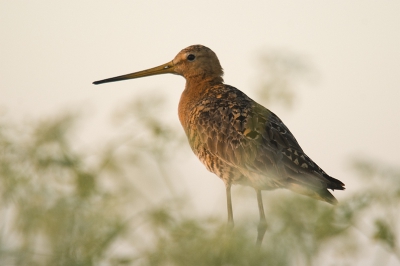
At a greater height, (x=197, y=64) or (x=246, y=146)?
(x=197, y=64)

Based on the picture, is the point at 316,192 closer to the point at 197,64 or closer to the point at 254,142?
the point at 254,142

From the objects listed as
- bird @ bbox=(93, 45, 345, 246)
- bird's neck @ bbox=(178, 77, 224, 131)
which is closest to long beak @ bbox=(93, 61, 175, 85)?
bird's neck @ bbox=(178, 77, 224, 131)

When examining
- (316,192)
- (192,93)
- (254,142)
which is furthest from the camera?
(192,93)

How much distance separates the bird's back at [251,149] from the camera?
21.8 feet

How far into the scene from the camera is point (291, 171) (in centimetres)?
668

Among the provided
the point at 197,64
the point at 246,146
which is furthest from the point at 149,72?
the point at 246,146

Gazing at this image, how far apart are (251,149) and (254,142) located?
0.07 meters

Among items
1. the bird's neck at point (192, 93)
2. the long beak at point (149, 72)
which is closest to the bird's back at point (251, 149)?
the bird's neck at point (192, 93)

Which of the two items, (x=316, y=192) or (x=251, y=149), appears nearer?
(x=316, y=192)

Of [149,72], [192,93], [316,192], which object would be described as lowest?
[316,192]

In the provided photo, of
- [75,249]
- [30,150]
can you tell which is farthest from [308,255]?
[30,150]

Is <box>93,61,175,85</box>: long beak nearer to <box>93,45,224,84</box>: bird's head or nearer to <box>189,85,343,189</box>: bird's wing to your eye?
<box>93,45,224,84</box>: bird's head

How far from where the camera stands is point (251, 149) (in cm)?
687

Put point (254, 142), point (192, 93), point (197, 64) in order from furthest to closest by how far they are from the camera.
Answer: point (197, 64) → point (192, 93) → point (254, 142)
